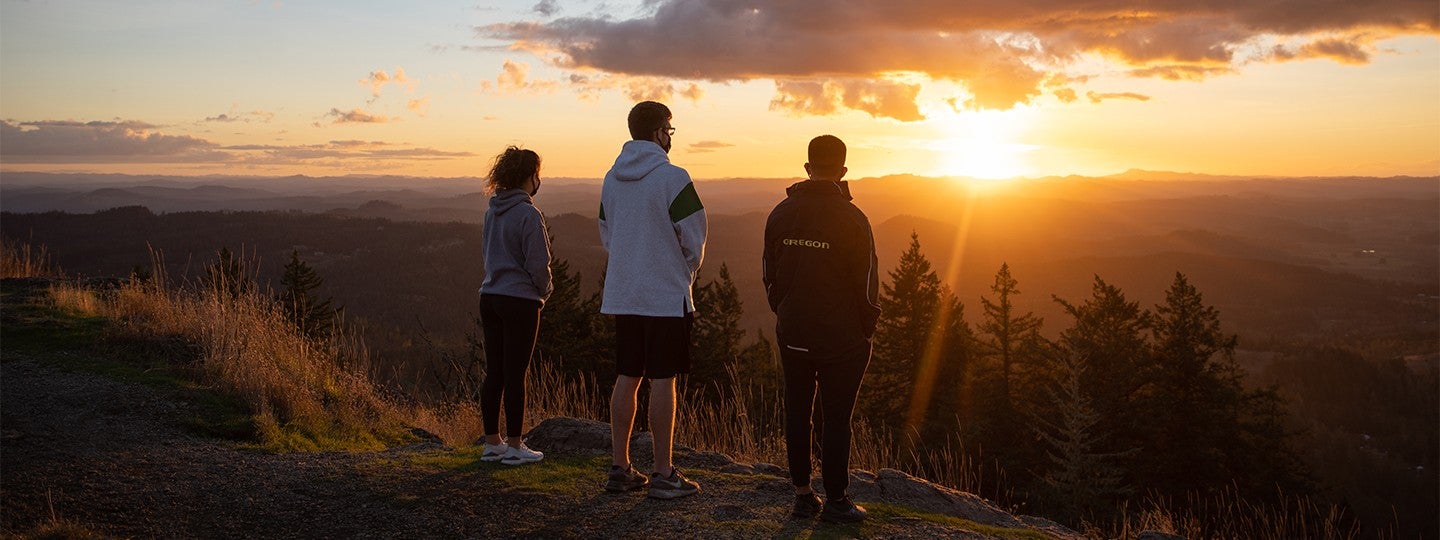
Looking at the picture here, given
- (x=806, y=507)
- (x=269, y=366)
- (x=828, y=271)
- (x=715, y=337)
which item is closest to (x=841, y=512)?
(x=806, y=507)

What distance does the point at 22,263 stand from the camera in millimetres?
14305

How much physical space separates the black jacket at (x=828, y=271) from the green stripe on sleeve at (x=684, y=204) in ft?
1.66

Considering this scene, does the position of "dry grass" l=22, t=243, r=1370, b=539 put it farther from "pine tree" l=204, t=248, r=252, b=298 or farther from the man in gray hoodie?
the man in gray hoodie

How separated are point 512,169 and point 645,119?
3.74ft

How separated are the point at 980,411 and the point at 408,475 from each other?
30.9 metres

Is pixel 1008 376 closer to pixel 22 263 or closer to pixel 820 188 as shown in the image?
pixel 22 263

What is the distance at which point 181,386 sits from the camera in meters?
6.96

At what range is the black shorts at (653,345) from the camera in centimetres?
461

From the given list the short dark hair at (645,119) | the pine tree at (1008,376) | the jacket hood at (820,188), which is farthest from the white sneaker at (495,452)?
the pine tree at (1008,376)

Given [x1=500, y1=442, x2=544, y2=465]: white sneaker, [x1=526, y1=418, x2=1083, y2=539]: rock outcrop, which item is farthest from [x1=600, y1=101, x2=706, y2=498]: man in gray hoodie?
[x1=526, y1=418, x2=1083, y2=539]: rock outcrop

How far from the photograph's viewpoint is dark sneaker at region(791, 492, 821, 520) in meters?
4.71

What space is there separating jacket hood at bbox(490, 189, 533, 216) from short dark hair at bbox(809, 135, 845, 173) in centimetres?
194

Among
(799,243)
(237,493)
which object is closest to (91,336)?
(237,493)

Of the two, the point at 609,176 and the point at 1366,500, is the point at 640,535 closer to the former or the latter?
the point at 609,176
